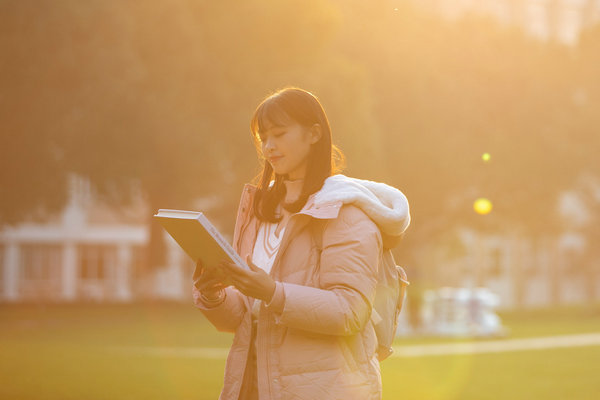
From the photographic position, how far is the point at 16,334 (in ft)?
70.9

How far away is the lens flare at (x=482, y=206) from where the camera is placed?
3159 centimetres

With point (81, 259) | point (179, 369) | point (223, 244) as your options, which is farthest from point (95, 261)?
point (223, 244)

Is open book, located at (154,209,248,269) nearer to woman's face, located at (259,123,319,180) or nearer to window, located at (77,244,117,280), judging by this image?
woman's face, located at (259,123,319,180)

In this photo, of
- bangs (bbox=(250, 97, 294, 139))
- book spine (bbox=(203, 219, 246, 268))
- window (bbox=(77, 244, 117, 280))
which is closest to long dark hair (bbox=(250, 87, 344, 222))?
bangs (bbox=(250, 97, 294, 139))

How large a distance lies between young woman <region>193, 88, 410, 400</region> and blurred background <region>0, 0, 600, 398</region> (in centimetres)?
1264

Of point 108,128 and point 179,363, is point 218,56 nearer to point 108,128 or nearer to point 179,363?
point 108,128

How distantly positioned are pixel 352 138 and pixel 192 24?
179 inches

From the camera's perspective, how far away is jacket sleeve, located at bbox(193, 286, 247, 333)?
297 centimetres

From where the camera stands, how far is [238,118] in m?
19.9

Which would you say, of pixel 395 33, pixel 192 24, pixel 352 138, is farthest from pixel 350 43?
pixel 192 24

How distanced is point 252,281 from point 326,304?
0.23 m

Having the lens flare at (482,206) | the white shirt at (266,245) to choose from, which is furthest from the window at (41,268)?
the white shirt at (266,245)

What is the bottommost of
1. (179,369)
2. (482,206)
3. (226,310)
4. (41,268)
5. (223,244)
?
(41,268)

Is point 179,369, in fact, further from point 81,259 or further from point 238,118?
point 81,259
